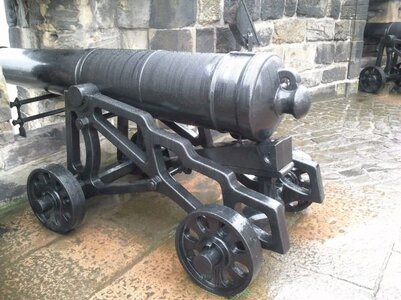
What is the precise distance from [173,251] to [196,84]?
819mm

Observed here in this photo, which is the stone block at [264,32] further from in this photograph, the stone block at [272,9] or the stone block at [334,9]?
the stone block at [334,9]

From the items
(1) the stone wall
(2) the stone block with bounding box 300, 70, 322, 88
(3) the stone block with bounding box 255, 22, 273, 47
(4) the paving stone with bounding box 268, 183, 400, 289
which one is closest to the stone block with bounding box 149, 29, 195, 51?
(1) the stone wall

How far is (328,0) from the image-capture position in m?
5.55

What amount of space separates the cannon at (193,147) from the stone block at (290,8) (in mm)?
3200

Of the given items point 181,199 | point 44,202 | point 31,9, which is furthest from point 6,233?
point 31,9

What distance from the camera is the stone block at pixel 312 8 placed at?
17.0 ft

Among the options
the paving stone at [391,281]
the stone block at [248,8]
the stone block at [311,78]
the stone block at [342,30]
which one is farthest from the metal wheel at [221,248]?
the stone block at [342,30]

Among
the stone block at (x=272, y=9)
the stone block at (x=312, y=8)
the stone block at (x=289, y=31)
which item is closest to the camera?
the stone block at (x=272, y=9)

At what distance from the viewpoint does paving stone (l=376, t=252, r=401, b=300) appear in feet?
5.76

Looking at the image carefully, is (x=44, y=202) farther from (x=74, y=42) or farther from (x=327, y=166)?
(x=327, y=166)

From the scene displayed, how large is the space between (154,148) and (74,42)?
5.34 ft

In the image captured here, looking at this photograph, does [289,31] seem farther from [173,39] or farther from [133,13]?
[133,13]

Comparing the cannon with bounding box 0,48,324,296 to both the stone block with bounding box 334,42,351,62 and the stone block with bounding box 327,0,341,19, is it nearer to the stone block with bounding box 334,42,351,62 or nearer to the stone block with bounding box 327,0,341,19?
the stone block with bounding box 327,0,341,19

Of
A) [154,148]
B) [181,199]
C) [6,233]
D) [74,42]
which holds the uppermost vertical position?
[74,42]
